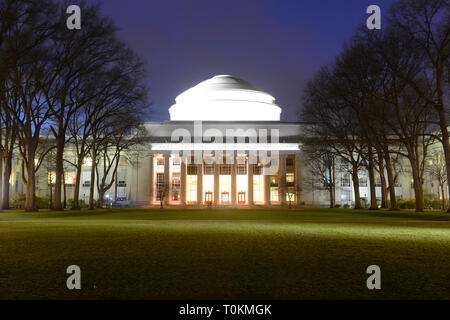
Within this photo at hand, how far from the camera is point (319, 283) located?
254 inches

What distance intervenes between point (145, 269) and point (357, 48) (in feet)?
96.9

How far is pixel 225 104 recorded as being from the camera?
84438 mm

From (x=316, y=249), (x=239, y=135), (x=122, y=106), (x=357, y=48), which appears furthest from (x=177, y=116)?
(x=316, y=249)

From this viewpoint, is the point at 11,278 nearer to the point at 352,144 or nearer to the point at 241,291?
the point at 241,291

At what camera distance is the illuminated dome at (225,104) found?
84.1 metres

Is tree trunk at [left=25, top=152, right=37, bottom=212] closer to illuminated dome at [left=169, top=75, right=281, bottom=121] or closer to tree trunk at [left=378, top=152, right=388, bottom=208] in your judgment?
tree trunk at [left=378, top=152, right=388, bottom=208]

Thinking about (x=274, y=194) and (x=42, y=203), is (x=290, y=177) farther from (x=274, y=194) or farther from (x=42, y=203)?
(x=42, y=203)

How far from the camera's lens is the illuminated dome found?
84125 millimetres

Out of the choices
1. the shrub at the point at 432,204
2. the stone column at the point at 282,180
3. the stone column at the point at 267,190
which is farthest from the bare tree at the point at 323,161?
the stone column at the point at 267,190

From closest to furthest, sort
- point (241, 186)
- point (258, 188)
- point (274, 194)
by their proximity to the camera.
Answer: point (274, 194) < point (258, 188) < point (241, 186)

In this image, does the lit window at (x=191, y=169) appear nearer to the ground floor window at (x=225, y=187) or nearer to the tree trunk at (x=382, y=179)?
the ground floor window at (x=225, y=187)

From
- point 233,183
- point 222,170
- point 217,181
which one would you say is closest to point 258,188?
point 233,183

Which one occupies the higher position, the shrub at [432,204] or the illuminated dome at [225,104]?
the illuminated dome at [225,104]
